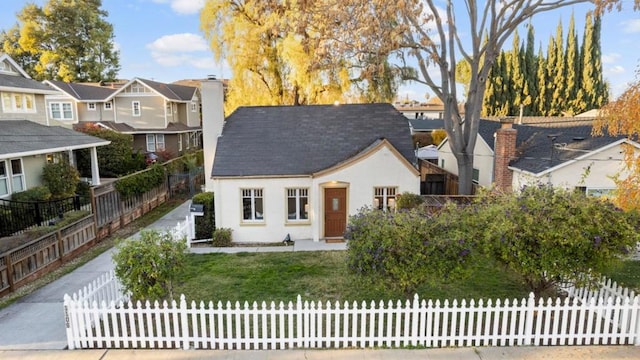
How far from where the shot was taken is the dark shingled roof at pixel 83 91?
30234 mm

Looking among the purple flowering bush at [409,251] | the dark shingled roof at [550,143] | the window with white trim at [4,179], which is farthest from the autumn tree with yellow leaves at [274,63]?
the purple flowering bush at [409,251]

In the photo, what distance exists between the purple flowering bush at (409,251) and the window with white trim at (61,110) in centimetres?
3260

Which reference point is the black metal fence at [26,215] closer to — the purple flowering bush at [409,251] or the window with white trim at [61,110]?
the purple flowering bush at [409,251]

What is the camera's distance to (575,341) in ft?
22.3

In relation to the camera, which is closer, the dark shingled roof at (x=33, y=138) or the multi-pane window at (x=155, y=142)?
the dark shingled roof at (x=33, y=138)

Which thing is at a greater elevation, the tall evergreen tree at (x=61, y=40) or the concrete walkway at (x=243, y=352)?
the tall evergreen tree at (x=61, y=40)

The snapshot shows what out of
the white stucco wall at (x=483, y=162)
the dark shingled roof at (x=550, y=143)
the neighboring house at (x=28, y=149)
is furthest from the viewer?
the white stucco wall at (x=483, y=162)

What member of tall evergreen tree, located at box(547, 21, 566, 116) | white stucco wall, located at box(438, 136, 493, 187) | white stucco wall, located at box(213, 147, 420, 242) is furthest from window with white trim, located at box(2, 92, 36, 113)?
tall evergreen tree, located at box(547, 21, 566, 116)

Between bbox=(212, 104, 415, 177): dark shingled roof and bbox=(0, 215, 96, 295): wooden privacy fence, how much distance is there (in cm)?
497

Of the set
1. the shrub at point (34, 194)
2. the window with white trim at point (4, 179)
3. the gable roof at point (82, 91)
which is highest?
the gable roof at point (82, 91)

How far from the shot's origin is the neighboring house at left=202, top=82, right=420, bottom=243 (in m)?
14.0

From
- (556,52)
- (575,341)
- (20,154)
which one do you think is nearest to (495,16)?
(575,341)

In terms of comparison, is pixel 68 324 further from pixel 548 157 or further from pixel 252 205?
pixel 548 157

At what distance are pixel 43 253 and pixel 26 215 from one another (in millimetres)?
4168
